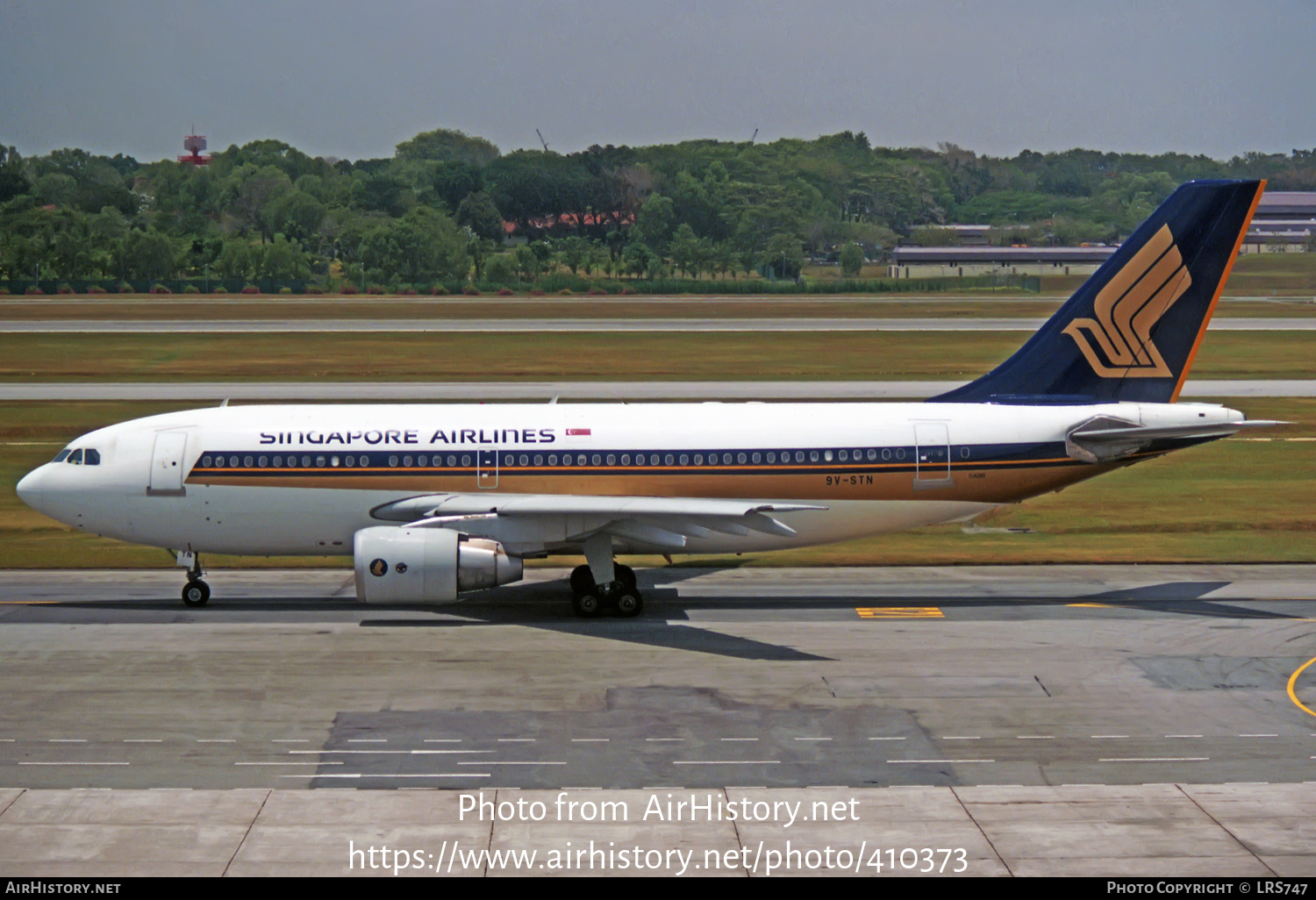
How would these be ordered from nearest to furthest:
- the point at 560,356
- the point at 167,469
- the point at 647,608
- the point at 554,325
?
the point at 167,469 → the point at 647,608 → the point at 560,356 → the point at 554,325

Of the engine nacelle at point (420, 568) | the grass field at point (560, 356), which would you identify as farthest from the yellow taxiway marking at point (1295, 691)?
the grass field at point (560, 356)

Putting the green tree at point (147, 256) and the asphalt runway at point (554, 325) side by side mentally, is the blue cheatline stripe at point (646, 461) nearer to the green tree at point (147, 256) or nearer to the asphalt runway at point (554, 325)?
the asphalt runway at point (554, 325)

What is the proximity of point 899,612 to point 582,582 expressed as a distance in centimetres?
745

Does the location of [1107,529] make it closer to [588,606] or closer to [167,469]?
[588,606]

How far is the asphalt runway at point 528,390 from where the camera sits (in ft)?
230

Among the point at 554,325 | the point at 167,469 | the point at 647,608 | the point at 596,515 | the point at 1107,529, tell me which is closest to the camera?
the point at 596,515

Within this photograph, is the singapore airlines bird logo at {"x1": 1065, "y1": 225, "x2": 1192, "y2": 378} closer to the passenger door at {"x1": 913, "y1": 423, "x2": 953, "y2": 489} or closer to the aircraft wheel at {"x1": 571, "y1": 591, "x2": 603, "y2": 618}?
the passenger door at {"x1": 913, "y1": 423, "x2": 953, "y2": 489}

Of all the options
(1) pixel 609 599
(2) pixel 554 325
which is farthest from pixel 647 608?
(2) pixel 554 325

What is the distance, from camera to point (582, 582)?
107ft

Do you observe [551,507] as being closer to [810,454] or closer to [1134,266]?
[810,454]

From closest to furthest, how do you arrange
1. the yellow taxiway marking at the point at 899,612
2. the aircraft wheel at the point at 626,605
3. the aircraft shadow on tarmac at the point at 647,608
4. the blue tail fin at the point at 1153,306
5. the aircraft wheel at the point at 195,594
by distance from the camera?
the aircraft shadow on tarmac at the point at 647,608 < the yellow taxiway marking at the point at 899,612 < the aircraft wheel at the point at 626,605 < the aircraft wheel at the point at 195,594 < the blue tail fin at the point at 1153,306

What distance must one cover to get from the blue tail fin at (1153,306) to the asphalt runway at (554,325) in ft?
261

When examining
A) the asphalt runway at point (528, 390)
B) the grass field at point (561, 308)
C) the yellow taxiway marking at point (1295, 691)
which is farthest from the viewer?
the grass field at point (561, 308)

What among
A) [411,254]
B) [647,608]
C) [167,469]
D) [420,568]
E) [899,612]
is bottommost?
[647,608]
